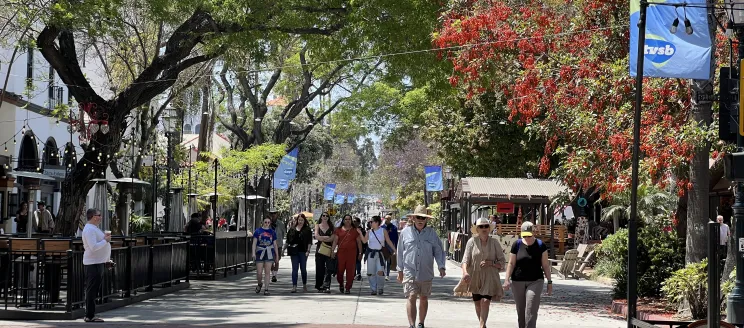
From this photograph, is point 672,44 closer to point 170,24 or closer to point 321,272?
point 321,272

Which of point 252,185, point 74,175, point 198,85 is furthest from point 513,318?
point 252,185

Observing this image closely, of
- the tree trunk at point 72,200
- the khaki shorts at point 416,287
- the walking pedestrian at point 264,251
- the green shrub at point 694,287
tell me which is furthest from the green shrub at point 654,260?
the tree trunk at point 72,200

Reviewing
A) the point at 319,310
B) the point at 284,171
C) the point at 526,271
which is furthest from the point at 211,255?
the point at 284,171

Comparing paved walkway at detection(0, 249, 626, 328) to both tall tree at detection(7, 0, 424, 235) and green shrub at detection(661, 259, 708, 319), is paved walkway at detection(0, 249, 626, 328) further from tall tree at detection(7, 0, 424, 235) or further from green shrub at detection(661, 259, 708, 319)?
tall tree at detection(7, 0, 424, 235)

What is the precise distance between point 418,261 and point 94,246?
4.69m

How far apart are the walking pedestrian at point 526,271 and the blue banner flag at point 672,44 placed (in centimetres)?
266

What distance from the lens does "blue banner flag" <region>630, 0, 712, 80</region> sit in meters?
14.4

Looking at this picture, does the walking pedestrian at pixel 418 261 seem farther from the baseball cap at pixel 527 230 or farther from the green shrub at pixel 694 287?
the green shrub at pixel 694 287

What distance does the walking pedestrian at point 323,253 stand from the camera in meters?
22.8

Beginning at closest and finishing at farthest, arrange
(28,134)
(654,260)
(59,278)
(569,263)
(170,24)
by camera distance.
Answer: (59,278)
(654,260)
(170,24)
(569,263)
(28,134)

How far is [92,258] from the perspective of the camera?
15766mm

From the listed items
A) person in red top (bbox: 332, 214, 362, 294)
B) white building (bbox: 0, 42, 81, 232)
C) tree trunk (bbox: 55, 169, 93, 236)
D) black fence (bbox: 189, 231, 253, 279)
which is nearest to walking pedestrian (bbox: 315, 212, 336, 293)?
person in red top (bbox: 332, 214, 362, 294)

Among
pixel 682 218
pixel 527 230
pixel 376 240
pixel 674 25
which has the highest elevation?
pixel 674 25

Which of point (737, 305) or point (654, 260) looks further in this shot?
point (654, 260)
